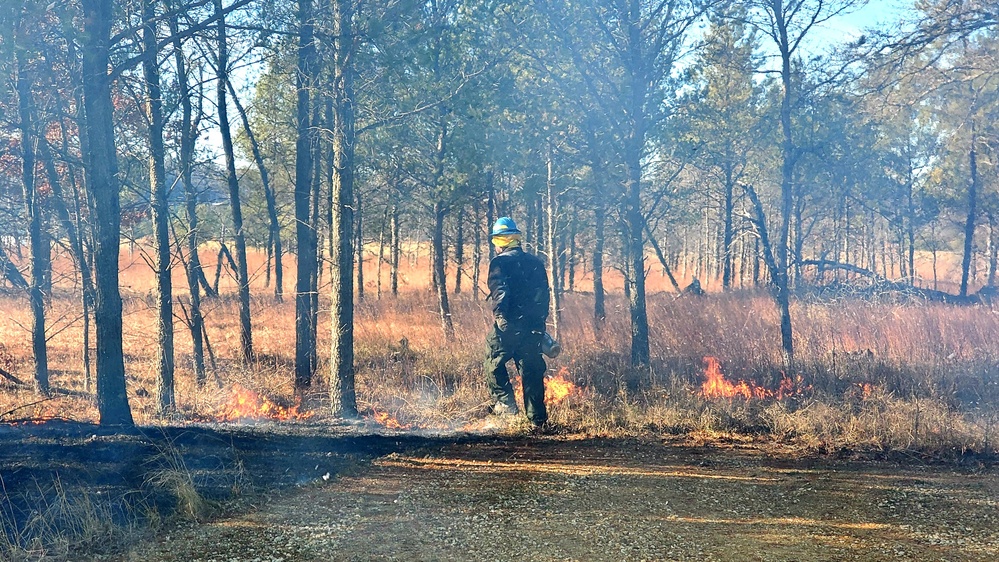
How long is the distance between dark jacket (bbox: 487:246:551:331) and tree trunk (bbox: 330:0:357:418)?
1947 mm

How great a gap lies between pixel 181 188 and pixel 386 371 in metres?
5.31

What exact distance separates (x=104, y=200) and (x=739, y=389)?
7.35m

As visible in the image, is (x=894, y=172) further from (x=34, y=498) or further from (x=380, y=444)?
(x=34, y=498)

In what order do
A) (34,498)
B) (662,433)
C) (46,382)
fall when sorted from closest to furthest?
(34,498) < (662,433) < (46,382)

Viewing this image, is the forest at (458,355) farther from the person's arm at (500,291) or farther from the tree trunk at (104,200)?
the person's arm at (500,291)

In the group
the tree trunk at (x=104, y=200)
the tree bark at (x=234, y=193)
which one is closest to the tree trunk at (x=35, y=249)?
the tree bark at (x=234, y=193)

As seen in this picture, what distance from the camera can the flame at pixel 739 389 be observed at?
8.33m

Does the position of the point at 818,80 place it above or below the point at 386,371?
above

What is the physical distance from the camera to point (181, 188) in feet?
40.3

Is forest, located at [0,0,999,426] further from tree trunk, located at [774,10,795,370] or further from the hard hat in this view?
the hard hat

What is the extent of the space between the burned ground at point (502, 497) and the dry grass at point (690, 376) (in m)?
0.63

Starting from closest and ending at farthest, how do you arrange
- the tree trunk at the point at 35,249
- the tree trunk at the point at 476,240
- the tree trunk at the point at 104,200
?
the tree trunk at the point at 104,200 < the tree trunk at the point at 35,249 < the tree trunk at the point at 476,240

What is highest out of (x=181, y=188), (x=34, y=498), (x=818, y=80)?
(x=818, y=80)

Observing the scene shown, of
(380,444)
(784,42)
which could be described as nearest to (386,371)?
(380,444)
